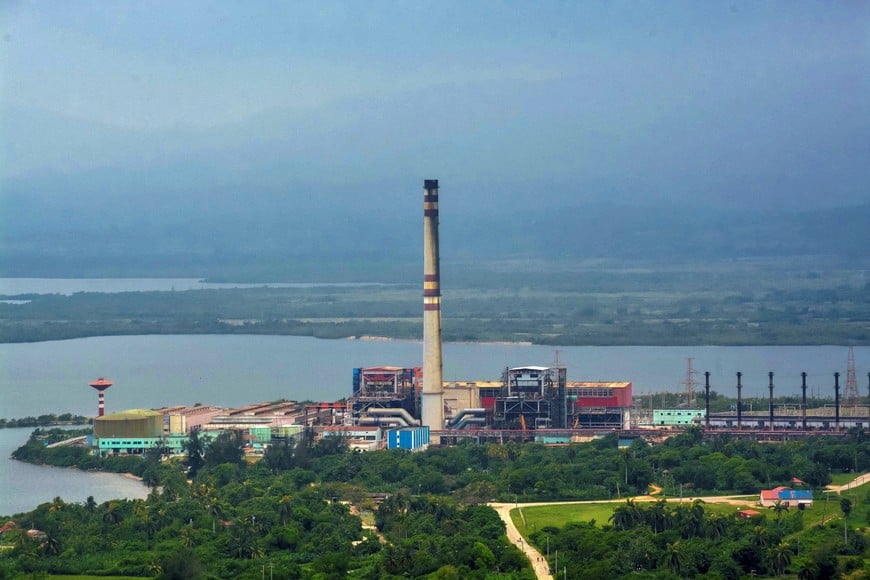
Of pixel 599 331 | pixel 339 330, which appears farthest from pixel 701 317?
pixel 339 330

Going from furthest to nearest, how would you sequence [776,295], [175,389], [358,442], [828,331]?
[776,295] → [828,331] → [175,389] → [358,442]

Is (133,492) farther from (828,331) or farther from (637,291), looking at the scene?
(637,291)

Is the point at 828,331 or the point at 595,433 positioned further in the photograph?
the point at 828,331

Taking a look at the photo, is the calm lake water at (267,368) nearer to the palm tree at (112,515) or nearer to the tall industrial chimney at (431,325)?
the palm tree at (112,515)

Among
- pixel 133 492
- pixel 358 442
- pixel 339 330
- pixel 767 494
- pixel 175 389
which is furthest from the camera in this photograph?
pixel 339 330

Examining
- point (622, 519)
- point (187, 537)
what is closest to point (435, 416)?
point (622, 519)

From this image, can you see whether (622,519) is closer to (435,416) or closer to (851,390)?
(435,416)
